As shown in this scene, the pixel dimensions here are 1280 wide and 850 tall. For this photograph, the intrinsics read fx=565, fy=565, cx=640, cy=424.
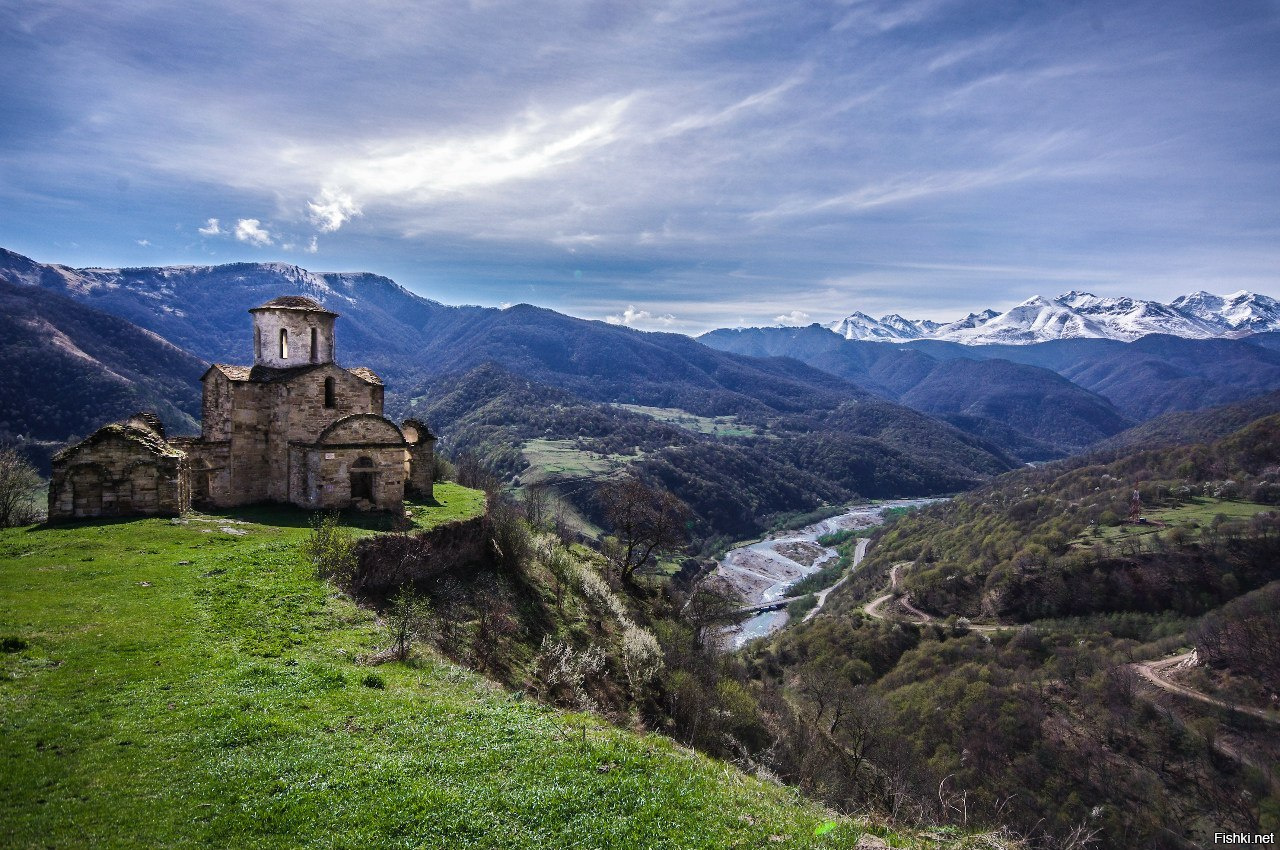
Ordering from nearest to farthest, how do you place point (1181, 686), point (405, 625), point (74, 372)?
point (405, 625), point (1181, 686), point (74, 372)

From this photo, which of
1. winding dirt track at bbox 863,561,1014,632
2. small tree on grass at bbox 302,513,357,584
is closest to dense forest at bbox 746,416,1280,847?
winding dirt track at bbox 863,561,1014,632

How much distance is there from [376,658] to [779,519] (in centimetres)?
17694

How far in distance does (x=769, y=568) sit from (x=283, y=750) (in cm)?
13740

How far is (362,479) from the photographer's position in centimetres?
2903

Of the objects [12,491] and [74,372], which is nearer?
[12,491]

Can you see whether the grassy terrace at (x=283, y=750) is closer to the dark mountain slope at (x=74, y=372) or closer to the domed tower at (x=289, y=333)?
the domed tower at (x=289, y=333)

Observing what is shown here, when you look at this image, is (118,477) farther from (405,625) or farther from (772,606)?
(772,606)

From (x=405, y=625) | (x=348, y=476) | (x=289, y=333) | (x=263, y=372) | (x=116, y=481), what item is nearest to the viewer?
(x=405, y=625)

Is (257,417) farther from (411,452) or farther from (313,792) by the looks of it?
(313,792)

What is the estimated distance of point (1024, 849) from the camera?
11664 mm

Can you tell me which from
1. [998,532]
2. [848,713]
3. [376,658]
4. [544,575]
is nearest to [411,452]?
[544,575]

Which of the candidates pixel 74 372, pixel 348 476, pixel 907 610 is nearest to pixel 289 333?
pixel 348 476

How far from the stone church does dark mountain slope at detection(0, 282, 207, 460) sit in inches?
5775

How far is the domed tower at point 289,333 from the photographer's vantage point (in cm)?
3044
